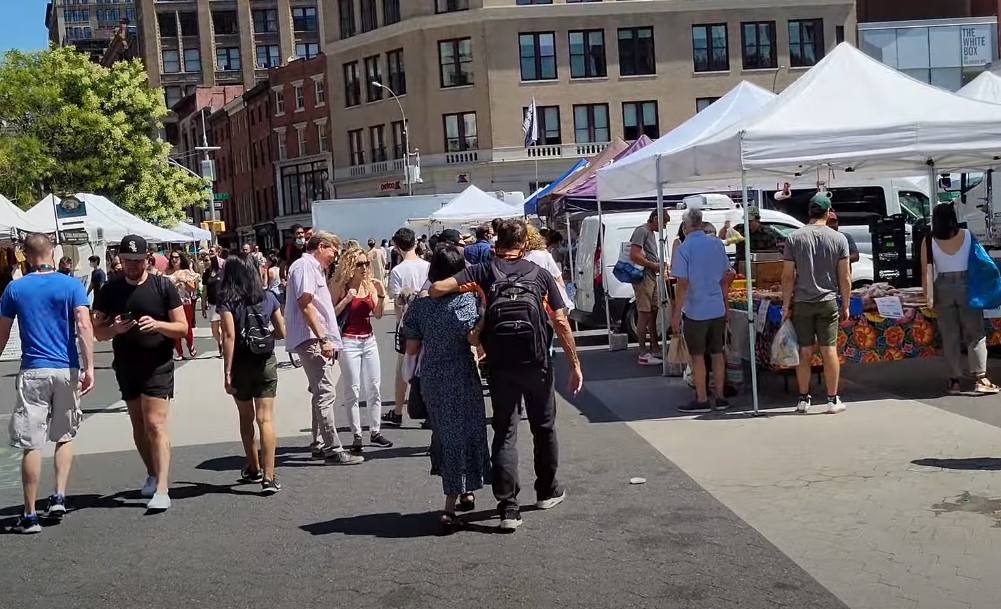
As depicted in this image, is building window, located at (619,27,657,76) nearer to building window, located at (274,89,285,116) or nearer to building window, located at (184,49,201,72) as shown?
building window, located at (274,89,285,116)

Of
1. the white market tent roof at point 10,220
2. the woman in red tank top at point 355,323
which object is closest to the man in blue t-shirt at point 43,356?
the woman in red tank top at point 355,323

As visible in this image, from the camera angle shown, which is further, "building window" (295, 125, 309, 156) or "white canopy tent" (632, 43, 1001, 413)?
"building window" (295, 125, 309, 156)

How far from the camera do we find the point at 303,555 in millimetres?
6312

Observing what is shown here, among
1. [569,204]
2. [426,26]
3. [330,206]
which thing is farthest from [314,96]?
[569,204]

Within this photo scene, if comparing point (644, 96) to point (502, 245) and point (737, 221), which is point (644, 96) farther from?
point (502, 245)

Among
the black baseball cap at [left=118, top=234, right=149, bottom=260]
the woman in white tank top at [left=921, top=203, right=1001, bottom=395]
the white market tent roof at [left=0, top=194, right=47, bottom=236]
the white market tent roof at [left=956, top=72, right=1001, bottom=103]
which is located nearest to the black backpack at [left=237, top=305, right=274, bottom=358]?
the black baseball cap at [left=118, top=234, right=149, bottom=260]

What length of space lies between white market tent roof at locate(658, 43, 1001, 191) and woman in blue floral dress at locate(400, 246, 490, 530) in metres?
4.33

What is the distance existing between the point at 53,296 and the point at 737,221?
1193 centimetres

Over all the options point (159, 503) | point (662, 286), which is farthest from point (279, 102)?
point (159, 503)

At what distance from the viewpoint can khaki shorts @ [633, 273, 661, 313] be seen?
555 inches

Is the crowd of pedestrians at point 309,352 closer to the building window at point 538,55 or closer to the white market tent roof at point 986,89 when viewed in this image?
the white market tent roof at point 986,89

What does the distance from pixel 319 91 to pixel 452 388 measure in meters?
59.3

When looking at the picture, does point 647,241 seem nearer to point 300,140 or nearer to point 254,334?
point 254,334

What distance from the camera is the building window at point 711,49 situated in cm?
5178
